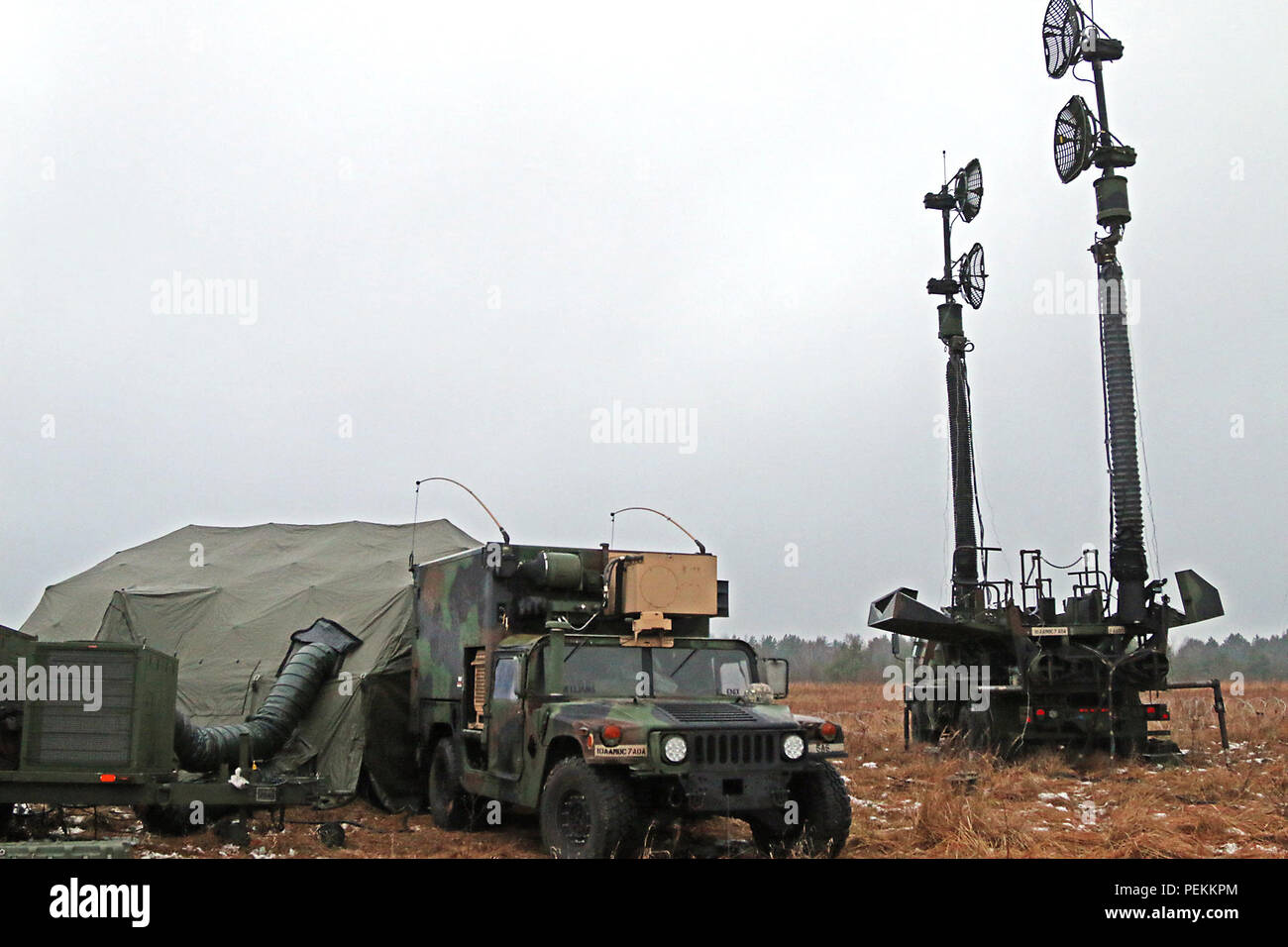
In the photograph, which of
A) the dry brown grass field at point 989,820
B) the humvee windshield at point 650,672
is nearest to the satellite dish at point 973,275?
the dry brown grass field at point 989,820

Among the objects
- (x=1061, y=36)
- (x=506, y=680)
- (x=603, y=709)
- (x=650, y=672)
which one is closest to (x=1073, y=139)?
(x=1061, y=36)

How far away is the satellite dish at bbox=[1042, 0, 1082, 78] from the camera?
60.3ft

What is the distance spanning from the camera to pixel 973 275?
22.1 meters

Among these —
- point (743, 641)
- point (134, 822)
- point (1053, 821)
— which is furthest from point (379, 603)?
point (1053, 821)

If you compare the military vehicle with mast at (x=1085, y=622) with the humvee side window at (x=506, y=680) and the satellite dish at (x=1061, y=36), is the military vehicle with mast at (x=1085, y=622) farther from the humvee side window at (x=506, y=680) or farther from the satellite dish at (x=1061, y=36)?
the humvee side window at (x=506, y=680)

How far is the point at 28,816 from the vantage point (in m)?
11.0

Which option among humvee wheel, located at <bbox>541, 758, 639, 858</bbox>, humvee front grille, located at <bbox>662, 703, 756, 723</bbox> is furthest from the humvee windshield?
humvee wheel, located at <bbox>541, 758, 639, 858</bbox>

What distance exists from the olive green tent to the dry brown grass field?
33.4 inches

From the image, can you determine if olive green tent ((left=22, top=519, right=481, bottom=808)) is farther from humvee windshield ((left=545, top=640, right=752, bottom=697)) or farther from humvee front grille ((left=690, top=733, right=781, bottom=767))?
humvee front grille ((left=690, top=733, right=781, bottom=767))

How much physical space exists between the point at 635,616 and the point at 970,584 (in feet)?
36.9

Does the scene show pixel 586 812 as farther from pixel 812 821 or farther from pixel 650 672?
pixel 812 821

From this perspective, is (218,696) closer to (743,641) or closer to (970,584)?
(743,641)

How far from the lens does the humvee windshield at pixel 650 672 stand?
10219 millimetres

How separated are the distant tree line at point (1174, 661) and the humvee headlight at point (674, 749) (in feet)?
124
